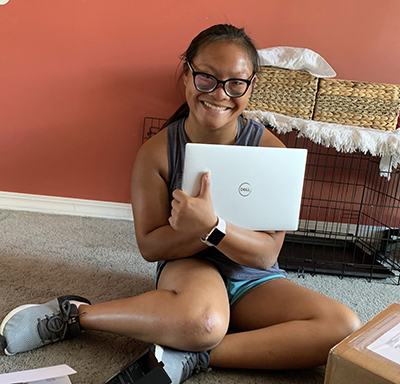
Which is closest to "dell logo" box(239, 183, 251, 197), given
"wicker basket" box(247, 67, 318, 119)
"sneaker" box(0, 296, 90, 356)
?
"sneaker" box(0, 296, 90, 356)

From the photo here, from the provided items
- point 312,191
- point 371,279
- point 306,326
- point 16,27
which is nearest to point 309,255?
point 371,279

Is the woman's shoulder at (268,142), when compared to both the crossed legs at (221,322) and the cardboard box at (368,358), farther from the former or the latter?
the cardboard box at (368,358)

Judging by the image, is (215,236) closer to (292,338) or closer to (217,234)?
(217,234)

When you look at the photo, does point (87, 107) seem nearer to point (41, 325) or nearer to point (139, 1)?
point (139, 1)

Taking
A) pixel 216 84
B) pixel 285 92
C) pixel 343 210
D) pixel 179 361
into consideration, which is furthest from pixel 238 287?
pixel 343 210

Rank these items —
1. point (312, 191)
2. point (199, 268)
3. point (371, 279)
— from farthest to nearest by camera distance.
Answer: point (312, 191)
point (371, 279)
point (199, 268)

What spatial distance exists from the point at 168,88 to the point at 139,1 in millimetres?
415

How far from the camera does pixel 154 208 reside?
1.04 meters

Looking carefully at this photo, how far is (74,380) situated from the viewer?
2.89 ft

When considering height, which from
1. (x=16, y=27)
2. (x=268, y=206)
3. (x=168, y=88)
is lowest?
(x=268, y=206)

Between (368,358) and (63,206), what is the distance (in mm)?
1721

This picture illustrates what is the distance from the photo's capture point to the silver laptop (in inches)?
35.6

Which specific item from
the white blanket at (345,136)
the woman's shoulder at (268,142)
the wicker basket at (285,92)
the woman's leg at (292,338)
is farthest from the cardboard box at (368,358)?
the wicker basket at (285,92)

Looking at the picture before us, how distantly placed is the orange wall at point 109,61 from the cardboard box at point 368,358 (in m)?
1.51
